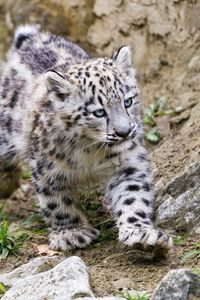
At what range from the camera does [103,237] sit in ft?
25.3

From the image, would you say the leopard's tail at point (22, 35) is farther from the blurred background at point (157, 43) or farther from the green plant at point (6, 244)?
the green plant at point (6, 244)

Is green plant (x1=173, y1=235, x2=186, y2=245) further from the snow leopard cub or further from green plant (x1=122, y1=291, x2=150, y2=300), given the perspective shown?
green plant (x1=122, y1=291, x2=150, y2=300)

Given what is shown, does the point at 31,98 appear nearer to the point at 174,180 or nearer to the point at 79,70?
the point at 79,70

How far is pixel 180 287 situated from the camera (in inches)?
211

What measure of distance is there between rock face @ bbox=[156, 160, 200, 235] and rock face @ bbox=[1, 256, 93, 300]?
122cm

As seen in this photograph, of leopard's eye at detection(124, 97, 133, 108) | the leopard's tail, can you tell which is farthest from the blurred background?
the leopard's tail

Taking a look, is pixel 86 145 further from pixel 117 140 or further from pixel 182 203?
pixel 182 203

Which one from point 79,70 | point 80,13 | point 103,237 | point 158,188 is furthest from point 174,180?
point 80,13

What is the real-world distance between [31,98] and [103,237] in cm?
161

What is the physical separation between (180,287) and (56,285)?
107 cm

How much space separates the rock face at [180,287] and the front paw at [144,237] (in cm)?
106

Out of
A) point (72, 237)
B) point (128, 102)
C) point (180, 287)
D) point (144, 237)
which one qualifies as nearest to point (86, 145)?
point (128, 102)

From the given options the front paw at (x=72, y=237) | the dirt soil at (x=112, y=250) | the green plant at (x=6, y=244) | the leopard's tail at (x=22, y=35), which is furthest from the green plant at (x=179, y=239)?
the leopard's tail at (x=22, y=35)

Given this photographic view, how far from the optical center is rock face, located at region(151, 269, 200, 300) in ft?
17.5
